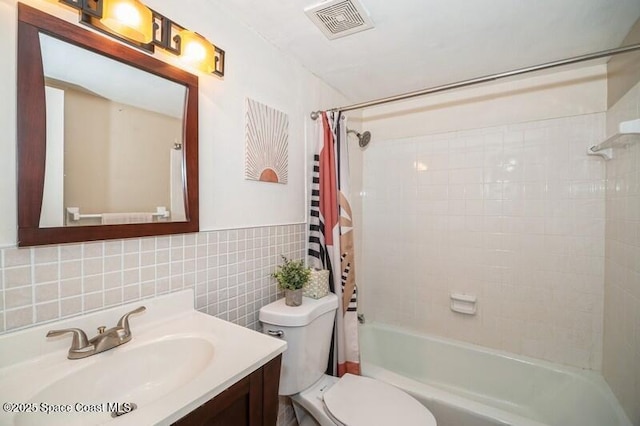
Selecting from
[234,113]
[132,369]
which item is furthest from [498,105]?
[132,369]

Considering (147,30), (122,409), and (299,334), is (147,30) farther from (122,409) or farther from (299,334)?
(299,334)

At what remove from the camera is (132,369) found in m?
0.88

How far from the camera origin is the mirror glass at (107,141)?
2.72 ft

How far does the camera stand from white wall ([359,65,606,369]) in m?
1.76

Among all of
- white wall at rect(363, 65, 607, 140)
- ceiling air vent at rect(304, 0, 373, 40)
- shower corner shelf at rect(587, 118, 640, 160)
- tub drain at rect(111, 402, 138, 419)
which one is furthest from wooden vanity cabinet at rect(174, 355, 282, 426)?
white wall at rect(363, 65, 607, 140)

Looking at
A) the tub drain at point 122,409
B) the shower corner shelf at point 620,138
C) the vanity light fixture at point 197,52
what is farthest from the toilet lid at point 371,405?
the vanity light fixture at point 197,52

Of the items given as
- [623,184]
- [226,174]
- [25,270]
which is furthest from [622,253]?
[25,270]

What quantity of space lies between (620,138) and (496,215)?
2.43 feet

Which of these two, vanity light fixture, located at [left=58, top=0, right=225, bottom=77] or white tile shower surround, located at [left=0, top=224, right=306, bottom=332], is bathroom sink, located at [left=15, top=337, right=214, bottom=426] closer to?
white tile shower surround, located at [left=0, top=224, right=306, bottom=332]

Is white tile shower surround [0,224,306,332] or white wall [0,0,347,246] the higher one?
white wall [0,0,347,246]

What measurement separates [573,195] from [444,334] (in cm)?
127

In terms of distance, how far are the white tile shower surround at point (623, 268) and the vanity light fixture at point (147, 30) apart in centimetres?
195

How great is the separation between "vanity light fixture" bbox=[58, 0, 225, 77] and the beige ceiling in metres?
0.32

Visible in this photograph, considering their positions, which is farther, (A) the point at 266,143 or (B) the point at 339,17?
(A) the point at 266,143
